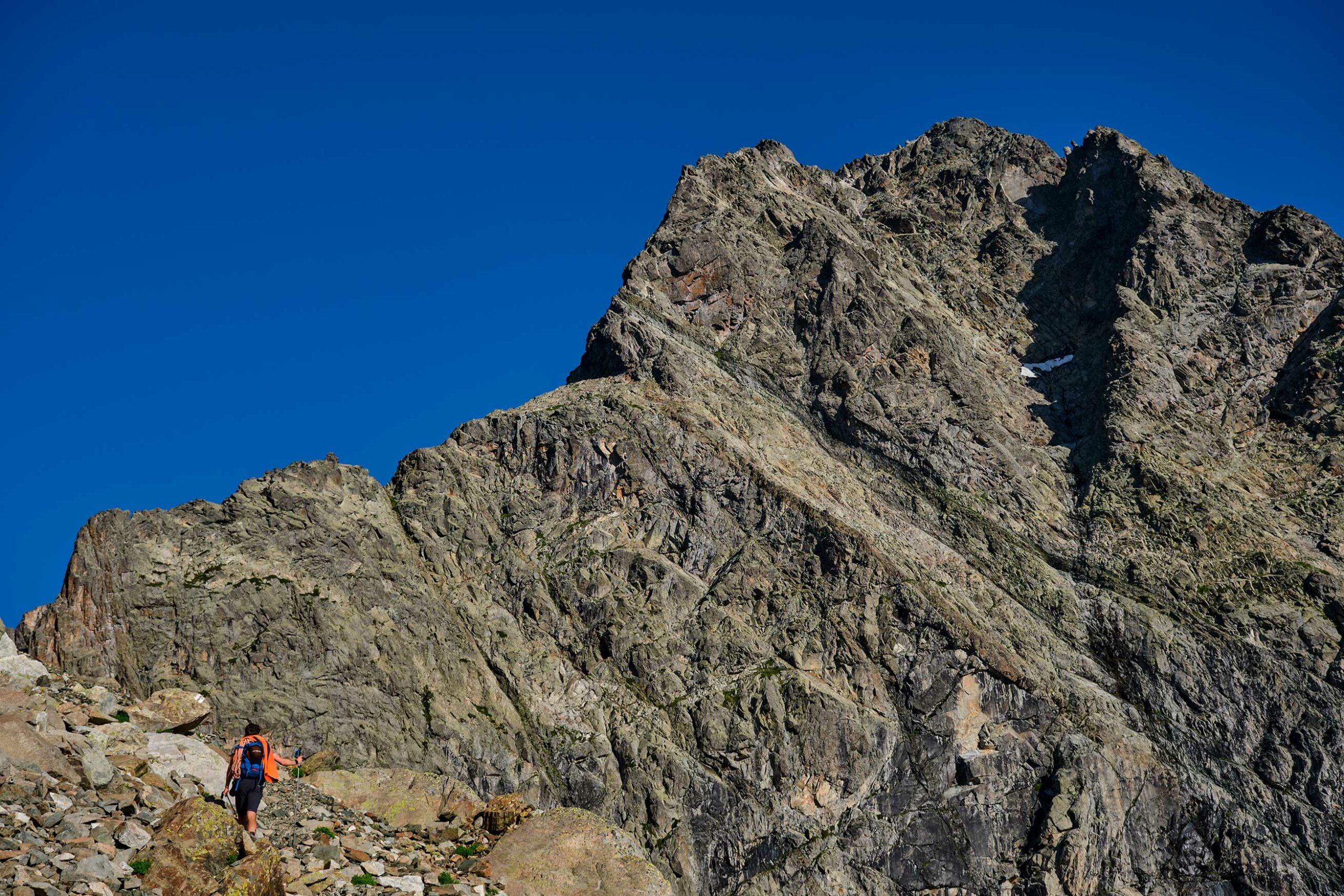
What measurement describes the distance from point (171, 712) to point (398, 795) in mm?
7965

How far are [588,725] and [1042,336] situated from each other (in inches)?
2624

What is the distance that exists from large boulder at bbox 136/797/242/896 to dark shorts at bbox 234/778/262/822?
54.2 inches

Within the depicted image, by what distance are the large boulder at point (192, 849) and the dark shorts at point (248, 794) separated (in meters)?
1.38

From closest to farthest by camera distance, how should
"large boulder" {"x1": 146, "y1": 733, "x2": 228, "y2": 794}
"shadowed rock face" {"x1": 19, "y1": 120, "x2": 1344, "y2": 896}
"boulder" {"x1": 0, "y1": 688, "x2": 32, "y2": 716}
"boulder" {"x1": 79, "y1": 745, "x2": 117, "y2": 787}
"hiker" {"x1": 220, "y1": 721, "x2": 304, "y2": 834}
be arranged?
"boulder" {"x1": 79, "y1": 745, "x2": 117, "y2": 787} < "boulder" {"x1": 0, "y1": 688, "x2": 32, "y2": 716} < "hiker" {"x1": 220, "y1": 721, "x2": 304, "y2": 834} < "large boulder" {"x1": 146, "y1": 733, "x2": 228, "y2": 794} < "shadowed rock face" {"x1": 19, "y1": 120, "x2": 1344, "y2": 896}

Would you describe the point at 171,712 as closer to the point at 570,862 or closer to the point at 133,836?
the point at 133,836

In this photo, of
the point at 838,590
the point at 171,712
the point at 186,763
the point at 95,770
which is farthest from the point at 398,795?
the point at 838,590

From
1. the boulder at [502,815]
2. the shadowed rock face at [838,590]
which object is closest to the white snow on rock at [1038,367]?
the shadowed rock face at [838,590]

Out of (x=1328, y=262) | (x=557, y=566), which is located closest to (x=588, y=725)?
(x=557, y=566)

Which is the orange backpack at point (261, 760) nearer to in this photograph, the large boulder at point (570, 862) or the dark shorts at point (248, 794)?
the dark shorts at point (248, 794)

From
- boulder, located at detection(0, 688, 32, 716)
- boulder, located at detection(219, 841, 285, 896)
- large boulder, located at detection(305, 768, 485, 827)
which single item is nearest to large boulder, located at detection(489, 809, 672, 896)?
large boulder, located at detection(305, 768, 485, 827)

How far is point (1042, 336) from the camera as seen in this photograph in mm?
103000

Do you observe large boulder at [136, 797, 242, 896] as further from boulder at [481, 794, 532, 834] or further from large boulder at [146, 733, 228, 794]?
boulder at [481, 794, 532, 834]

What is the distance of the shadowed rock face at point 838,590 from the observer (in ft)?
184

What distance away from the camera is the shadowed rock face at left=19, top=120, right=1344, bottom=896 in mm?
56062
